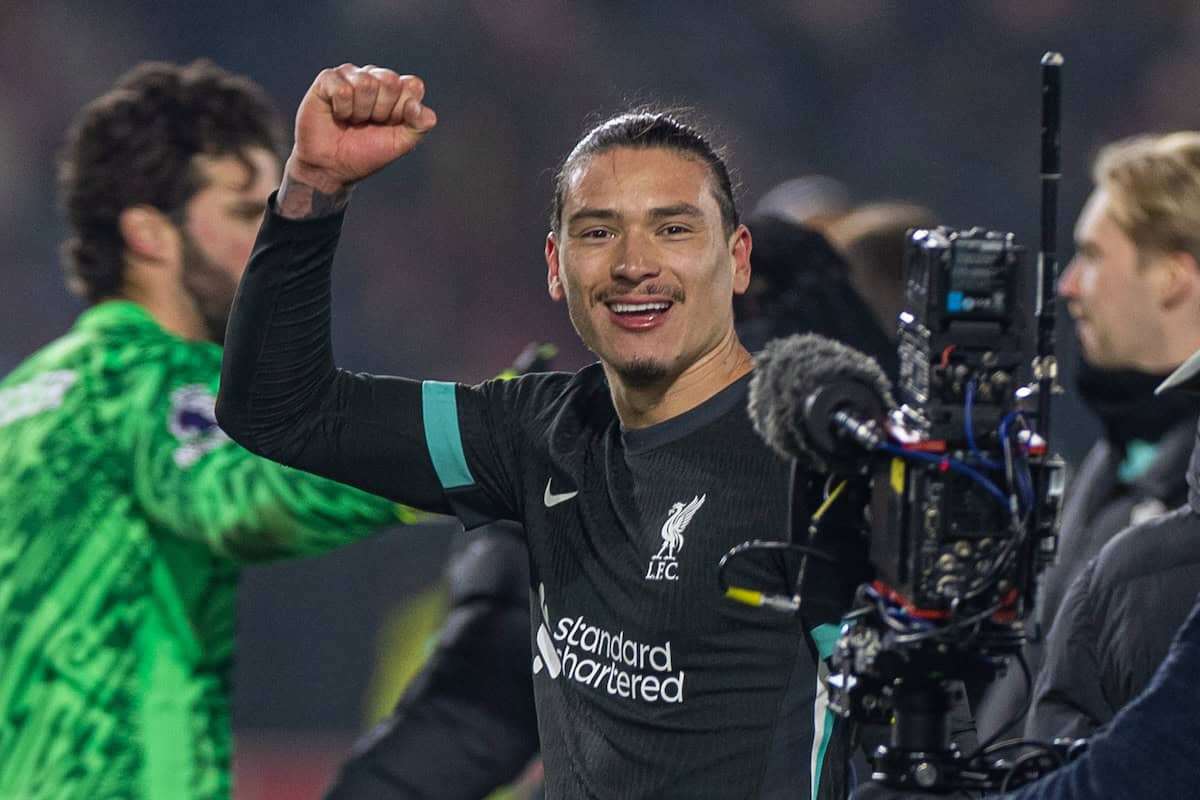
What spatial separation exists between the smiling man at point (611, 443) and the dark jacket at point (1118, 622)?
0.60m

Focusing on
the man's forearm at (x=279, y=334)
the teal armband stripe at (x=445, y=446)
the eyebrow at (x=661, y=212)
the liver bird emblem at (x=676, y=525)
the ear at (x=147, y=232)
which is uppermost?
the ear at (x=147, y=232)

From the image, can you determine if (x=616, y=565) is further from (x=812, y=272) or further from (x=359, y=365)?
(x=359, y=365)

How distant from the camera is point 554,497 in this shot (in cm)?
240

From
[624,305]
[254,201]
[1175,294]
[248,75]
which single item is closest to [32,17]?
[248,75]

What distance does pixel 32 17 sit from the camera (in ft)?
25.8

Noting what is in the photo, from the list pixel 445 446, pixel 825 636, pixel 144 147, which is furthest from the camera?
pixel 144 147

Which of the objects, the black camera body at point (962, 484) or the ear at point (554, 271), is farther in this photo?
the ear at point (554, 271)

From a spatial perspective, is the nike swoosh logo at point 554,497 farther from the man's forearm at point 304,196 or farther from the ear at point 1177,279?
the ear at point 1177,279

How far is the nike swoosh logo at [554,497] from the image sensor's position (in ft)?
7.84

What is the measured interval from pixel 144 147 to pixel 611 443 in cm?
198

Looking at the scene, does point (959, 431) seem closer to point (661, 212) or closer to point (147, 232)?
point (661, 212)

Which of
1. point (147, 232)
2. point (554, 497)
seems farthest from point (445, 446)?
point (147, 232)

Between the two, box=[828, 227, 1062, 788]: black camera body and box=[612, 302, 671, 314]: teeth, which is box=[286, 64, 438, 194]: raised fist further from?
box=[828, 227, 1062, 788]: black camera body

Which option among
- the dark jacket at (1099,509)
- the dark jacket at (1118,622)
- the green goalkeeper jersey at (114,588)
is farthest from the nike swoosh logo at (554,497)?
the dark jacket at (1099,509)
